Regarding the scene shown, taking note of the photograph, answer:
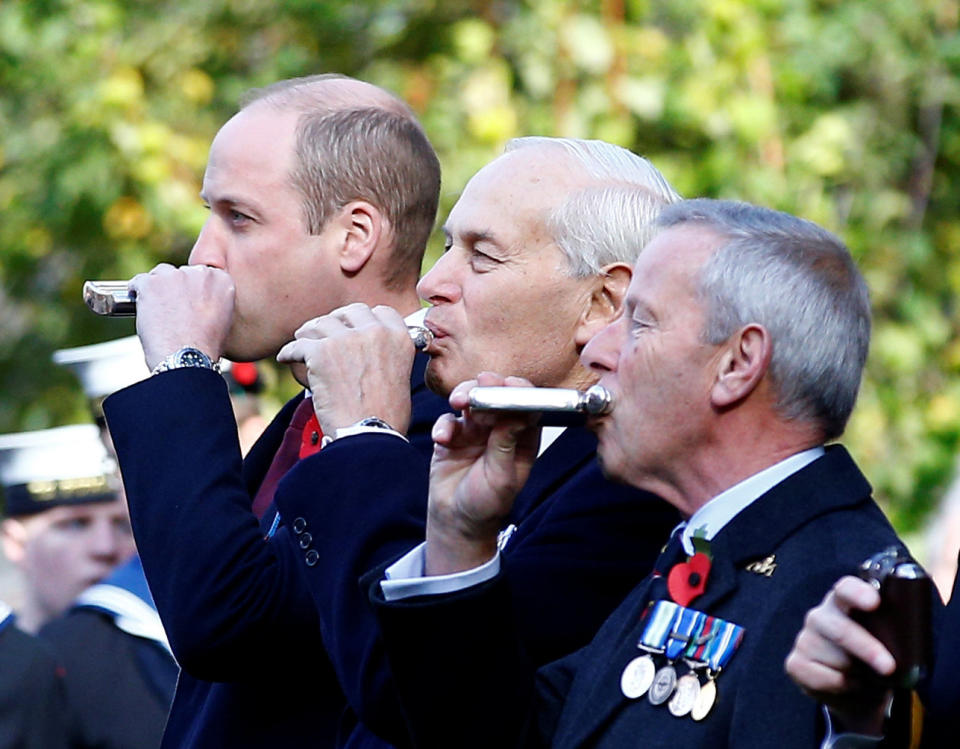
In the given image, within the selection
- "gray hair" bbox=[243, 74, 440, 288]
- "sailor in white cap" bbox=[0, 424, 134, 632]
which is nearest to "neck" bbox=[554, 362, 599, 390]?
"gray hair" bbox=[243, 74, 440, 288]

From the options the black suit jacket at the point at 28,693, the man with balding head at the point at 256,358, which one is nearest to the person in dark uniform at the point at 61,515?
the black suit jacket at the point at 28,693

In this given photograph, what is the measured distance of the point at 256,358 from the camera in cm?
343

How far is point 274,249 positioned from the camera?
3.39 m

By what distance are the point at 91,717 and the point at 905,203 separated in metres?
4.50

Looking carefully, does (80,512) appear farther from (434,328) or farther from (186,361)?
(434,328)

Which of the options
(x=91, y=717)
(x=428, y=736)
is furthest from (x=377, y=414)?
(x=91, y=717)

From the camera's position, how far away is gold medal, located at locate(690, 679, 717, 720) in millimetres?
2359

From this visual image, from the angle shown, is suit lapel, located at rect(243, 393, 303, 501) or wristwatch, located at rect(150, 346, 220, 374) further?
suit lapel, located at rect(243, 393, 303, 501)

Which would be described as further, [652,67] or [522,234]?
[652,67]

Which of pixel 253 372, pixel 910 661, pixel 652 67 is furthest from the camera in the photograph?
pixel 652 67

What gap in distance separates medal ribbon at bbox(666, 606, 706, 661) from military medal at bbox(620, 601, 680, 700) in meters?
0.01

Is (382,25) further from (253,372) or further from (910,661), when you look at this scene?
(910,661)

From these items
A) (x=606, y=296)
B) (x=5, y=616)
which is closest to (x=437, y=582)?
(x=606, y=296)

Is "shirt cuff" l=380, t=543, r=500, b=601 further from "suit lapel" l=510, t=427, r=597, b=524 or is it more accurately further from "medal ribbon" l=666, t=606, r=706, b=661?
"suit lapel" l=510, t=427, r=597, b=524
